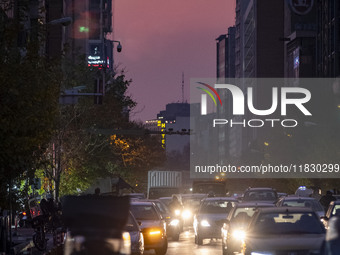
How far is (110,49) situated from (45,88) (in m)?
146

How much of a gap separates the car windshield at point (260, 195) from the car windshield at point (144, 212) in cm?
1707

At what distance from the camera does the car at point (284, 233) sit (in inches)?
679

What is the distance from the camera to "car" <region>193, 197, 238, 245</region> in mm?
33531

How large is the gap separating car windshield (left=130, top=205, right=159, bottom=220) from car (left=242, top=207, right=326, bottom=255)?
870cm

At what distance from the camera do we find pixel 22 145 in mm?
21375

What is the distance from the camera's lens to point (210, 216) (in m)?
33.7

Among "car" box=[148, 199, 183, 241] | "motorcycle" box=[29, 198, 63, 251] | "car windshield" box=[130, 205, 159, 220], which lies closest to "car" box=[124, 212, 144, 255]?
"motorcycle" box=[29, 198, 63, 251]

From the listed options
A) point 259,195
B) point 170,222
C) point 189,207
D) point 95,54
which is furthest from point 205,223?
point 95,54

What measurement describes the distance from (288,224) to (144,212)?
10144 mm

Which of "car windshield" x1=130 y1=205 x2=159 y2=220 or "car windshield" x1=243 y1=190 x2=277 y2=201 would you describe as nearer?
"car windshield" x1=130 y1=205 x2=159 y2=220

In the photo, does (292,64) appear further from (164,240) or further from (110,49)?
(164,240)

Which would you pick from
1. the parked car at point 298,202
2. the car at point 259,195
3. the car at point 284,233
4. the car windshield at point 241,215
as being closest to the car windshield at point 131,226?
the car windshield at point 241,215

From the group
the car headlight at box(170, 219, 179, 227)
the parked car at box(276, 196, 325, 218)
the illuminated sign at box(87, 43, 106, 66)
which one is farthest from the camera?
the illuminated sign at box(87, 43, 106, 66)

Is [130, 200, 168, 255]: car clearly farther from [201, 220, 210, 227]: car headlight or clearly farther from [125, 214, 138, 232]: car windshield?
[201, 220, 210, 227]: car headlight
